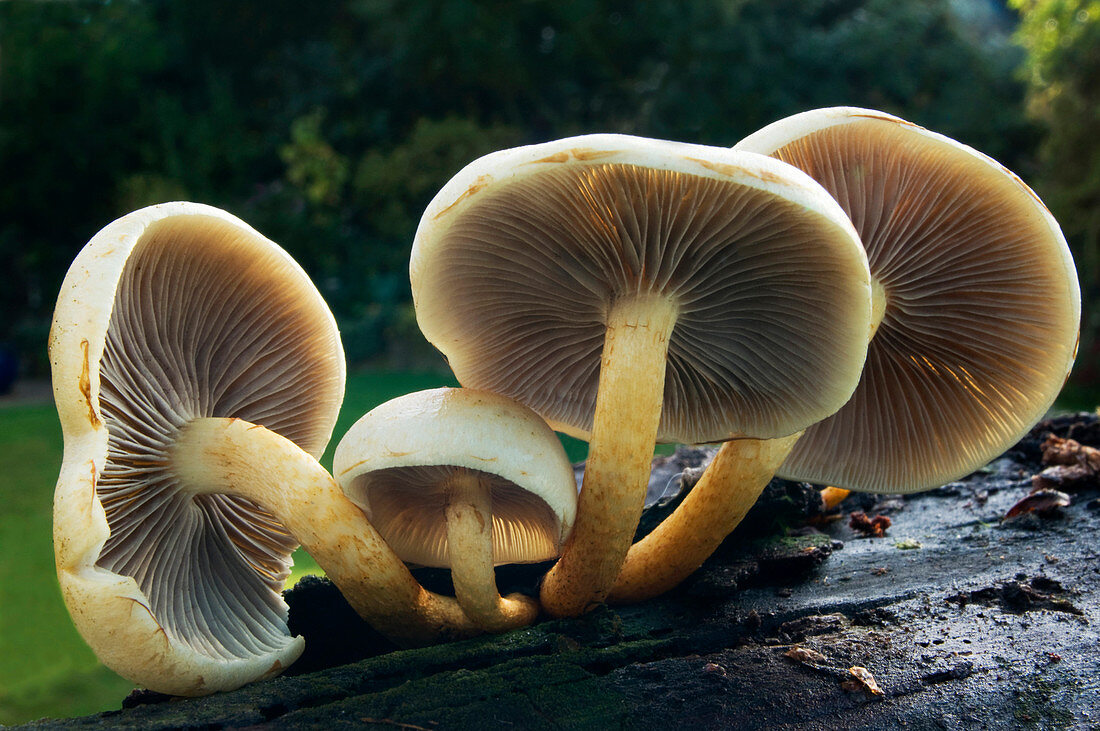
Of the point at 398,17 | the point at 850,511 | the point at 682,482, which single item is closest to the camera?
the point at 682,482

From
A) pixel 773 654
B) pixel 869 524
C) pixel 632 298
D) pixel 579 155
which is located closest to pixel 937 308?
pixel 869 524

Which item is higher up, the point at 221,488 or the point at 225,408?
the point at 225,408

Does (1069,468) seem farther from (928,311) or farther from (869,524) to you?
(928,311)

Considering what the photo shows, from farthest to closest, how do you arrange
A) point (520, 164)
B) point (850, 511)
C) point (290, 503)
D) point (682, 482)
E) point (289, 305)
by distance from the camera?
point (850, 511), point (682, 482), point (289, 305), point (290, 503), point (520, 164)

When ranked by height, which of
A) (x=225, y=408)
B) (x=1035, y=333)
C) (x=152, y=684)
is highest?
(x=225, y=408)

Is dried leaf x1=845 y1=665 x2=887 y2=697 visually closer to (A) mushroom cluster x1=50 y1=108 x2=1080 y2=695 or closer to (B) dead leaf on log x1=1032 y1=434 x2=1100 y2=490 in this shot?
(A) mushroom cluster x1=50 y1=108 x2=1080 y2=695

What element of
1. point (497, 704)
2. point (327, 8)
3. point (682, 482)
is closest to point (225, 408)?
point (497, 704)

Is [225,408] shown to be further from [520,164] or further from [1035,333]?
[1035,333]
